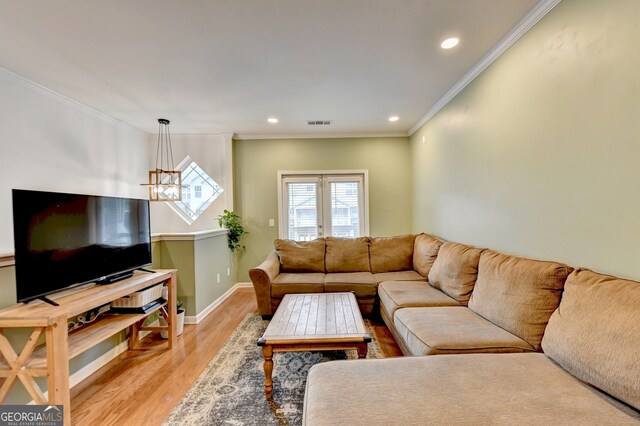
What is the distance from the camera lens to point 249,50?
2.25 meters

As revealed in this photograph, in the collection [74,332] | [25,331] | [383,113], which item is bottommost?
[74,332]

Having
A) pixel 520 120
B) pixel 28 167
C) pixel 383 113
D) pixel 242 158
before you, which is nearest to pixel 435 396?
pixel 520 120

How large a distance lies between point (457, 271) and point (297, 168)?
3100 mm

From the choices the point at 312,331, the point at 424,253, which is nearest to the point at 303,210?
the point at 424,253

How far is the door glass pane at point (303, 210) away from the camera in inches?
188

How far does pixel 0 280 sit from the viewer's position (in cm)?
169

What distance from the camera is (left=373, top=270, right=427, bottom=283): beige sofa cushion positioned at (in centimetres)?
323


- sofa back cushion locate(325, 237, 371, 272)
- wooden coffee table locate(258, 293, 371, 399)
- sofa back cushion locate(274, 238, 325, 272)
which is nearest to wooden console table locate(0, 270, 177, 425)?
wooden coffee table locate(258, 293, 371, 399)

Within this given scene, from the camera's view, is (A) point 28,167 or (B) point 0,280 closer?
(B) point 0,280

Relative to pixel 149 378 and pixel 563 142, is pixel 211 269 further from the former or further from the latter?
pixel 563 142

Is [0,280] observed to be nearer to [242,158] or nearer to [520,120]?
[242,158]

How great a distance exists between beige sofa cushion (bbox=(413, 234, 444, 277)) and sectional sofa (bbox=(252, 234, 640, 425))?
3.32ft

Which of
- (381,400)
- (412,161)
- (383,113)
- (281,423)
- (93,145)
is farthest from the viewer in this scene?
(412,161)

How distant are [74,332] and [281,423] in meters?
1.68
